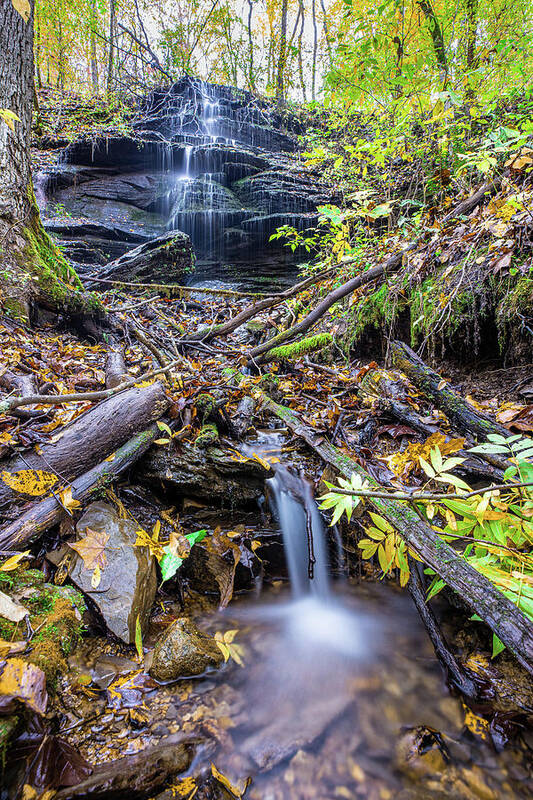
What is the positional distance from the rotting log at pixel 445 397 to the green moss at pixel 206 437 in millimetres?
1849

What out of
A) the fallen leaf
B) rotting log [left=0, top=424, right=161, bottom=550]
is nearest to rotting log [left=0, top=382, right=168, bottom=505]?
rotting log [left=0, top=424, right=161, bottom=550]

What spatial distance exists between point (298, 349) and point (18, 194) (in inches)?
165

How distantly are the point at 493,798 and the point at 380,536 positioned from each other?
1022 mm

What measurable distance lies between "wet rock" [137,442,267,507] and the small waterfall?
21cm

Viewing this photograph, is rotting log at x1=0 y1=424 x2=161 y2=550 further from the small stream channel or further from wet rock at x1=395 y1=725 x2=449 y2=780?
wet rock at x1=395 y1=725 x2=449 y2=780

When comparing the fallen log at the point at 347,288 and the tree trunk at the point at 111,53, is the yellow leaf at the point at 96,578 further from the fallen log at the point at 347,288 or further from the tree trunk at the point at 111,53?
the tree trunk at the point at 111,53

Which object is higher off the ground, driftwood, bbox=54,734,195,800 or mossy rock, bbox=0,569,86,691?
mossy rock, bbox=0,569,86,691

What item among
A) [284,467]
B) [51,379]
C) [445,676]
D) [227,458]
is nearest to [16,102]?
[51,379]

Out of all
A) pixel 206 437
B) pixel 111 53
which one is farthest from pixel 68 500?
pixel 111 53

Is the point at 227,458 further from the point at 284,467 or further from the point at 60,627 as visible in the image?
the point at 60,627

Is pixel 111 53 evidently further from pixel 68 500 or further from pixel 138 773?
pixel 138 773

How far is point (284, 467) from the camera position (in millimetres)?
2834

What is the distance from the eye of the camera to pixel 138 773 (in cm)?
124

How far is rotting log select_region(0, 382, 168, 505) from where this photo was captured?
1.84 meters
